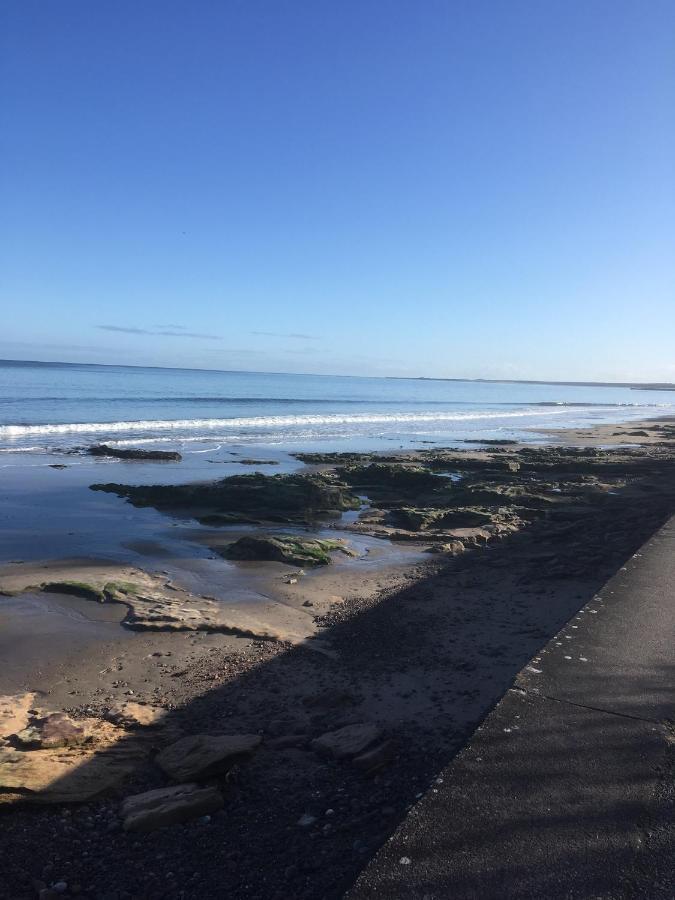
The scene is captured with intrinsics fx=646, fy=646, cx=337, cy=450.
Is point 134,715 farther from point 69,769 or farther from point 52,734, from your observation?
point 69,769

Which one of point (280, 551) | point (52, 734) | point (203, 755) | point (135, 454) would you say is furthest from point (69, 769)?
point (135, 454)

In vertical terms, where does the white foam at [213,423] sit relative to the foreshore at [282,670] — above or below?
above

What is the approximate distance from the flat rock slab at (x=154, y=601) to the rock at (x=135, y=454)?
1177 centimetres

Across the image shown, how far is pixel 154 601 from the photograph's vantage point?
7488mm

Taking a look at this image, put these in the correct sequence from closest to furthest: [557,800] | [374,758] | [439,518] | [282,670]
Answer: [557,800] < [374,758] < [282,670] < [439,518]

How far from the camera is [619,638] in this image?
4.66 metres

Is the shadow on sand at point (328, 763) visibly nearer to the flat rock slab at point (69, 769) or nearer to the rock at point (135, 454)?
the flat rock slab at point (69, 769)

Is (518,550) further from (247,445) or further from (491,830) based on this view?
(247,445)

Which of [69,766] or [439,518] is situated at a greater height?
[439,518]

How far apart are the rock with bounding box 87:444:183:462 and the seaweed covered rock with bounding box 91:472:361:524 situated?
20.3 feet

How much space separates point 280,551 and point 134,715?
16.3 ft

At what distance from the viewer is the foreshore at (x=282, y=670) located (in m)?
3.14

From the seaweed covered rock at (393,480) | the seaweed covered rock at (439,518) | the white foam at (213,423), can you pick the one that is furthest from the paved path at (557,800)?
the white foam at (213,423)

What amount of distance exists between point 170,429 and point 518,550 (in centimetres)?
2435
